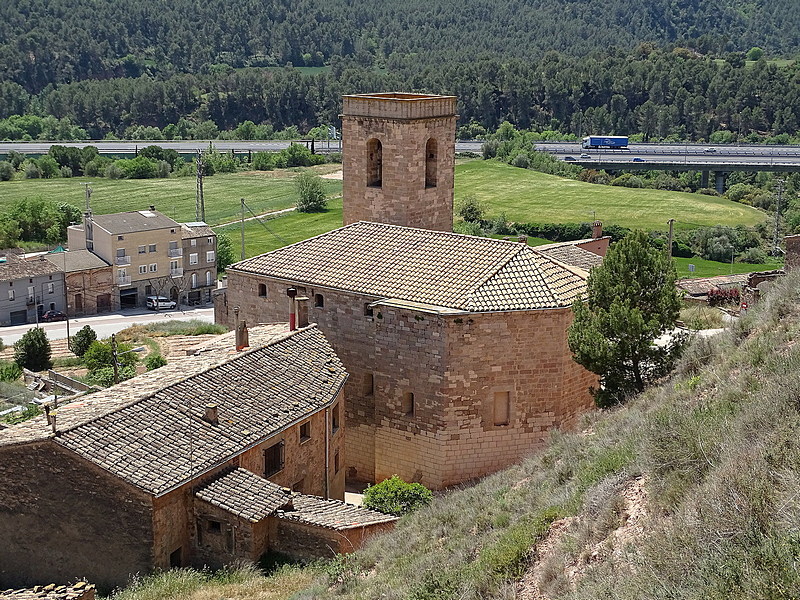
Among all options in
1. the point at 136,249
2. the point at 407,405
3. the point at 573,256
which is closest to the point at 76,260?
the point at 136,249

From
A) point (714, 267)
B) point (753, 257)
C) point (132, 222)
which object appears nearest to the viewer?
point (132, 222)

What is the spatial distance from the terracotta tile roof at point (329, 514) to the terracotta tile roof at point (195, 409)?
1288 millimetres

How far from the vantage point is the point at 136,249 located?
5441 cm

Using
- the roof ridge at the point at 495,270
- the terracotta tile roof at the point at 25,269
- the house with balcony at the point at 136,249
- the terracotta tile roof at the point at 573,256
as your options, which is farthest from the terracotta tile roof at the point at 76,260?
the roof ridge at the point at 495,270

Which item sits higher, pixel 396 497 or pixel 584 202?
pixel 396 497

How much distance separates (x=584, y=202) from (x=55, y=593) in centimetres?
6214

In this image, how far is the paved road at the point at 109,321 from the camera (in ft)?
159

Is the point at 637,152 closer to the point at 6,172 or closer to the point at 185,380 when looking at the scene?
the point at 6,172

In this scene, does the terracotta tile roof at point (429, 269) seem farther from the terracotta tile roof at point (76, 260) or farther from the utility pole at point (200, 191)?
the utility pole at point (200, 191)

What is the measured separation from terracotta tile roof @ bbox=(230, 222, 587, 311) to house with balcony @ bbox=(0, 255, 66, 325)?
29652 mm

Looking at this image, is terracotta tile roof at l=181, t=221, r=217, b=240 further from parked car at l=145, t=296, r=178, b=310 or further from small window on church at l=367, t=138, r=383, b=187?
small window on church at l=367, t=138, r=383, b=187

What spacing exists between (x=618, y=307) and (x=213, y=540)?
7.43 metres

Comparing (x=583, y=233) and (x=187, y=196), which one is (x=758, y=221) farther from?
(x=187, y=196)

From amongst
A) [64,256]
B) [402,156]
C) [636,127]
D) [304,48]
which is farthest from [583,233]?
[304,48]
